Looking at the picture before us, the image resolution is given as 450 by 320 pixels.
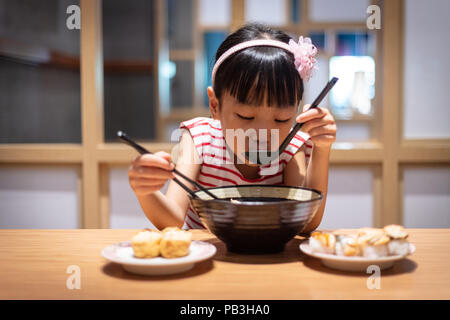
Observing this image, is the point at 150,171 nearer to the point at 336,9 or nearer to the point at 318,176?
the point at 318,176

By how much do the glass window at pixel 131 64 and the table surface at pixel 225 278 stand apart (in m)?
5.66

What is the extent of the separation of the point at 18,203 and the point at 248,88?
2.01 metres

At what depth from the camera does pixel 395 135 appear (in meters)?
2.42

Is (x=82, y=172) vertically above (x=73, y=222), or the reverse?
(x=82, y=172)

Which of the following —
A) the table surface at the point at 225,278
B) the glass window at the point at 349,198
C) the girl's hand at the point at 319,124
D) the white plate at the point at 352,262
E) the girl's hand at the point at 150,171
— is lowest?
the glass window at the point at 349,198

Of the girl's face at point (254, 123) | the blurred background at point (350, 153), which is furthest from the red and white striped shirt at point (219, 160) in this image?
the blurred background at point (350, 153)

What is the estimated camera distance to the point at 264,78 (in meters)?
1.17

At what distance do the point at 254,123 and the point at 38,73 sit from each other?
3.47m

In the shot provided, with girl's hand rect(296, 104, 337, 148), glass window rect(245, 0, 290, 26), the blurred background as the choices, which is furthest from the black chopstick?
glass window rect(245, 0, 290, 26)

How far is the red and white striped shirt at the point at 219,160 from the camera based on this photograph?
1.54 metres

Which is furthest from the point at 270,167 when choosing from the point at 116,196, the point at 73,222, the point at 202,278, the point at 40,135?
the point at 40,135

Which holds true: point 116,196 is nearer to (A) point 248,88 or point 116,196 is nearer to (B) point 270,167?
(B) point 270,167

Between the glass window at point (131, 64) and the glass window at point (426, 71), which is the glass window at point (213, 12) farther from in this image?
the glass window at point (426, 71)

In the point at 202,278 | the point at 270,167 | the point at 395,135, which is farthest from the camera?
the point at 395,135
